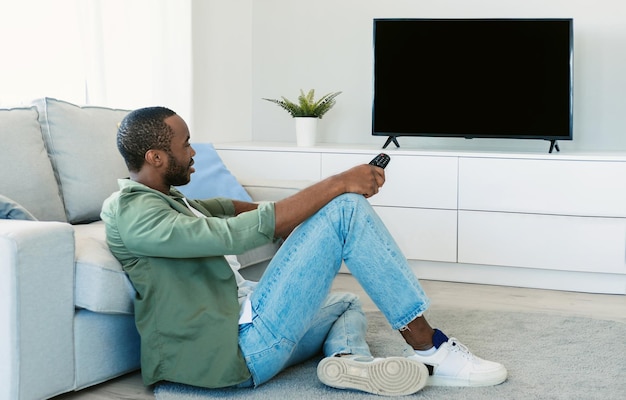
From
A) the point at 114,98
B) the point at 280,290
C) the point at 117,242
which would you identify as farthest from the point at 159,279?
the point at 114,98

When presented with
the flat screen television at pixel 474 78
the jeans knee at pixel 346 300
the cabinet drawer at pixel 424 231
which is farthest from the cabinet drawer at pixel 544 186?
the jeans knee at pixel 346 300

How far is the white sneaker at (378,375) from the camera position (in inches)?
82.4

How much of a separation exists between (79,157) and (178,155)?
0.84 metres

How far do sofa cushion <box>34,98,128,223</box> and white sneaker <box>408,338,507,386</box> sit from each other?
128cm

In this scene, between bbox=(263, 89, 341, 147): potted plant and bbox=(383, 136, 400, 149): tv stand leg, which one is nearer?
bbox=(383, 136, 400, 149): tv stand leg

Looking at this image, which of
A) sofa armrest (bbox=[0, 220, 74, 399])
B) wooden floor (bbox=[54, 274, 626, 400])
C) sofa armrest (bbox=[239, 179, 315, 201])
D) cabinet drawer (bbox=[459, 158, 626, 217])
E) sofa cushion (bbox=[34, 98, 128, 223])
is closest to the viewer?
sofa armrest (bbox=[0, 220, 74, 399])

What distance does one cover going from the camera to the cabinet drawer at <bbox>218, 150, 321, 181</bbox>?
13.5ft

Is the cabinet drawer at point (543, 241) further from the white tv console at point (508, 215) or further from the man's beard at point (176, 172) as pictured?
the man's beard at point (176, 172)

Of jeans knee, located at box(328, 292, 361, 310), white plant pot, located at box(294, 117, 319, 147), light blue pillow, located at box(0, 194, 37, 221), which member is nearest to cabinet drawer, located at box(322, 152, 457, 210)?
white plant pot, located at box(294, 117, 319, 147)

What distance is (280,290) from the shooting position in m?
2.04

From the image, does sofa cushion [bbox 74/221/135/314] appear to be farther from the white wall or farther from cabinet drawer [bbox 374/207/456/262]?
the white wall

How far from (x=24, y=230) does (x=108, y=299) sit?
30cm

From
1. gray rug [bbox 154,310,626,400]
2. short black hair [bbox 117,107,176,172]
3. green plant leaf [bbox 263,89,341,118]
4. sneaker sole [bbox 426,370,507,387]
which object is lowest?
gray rug [bbox 154,310,626,400]

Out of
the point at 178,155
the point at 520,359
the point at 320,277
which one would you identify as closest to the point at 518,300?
the point at 520,359
